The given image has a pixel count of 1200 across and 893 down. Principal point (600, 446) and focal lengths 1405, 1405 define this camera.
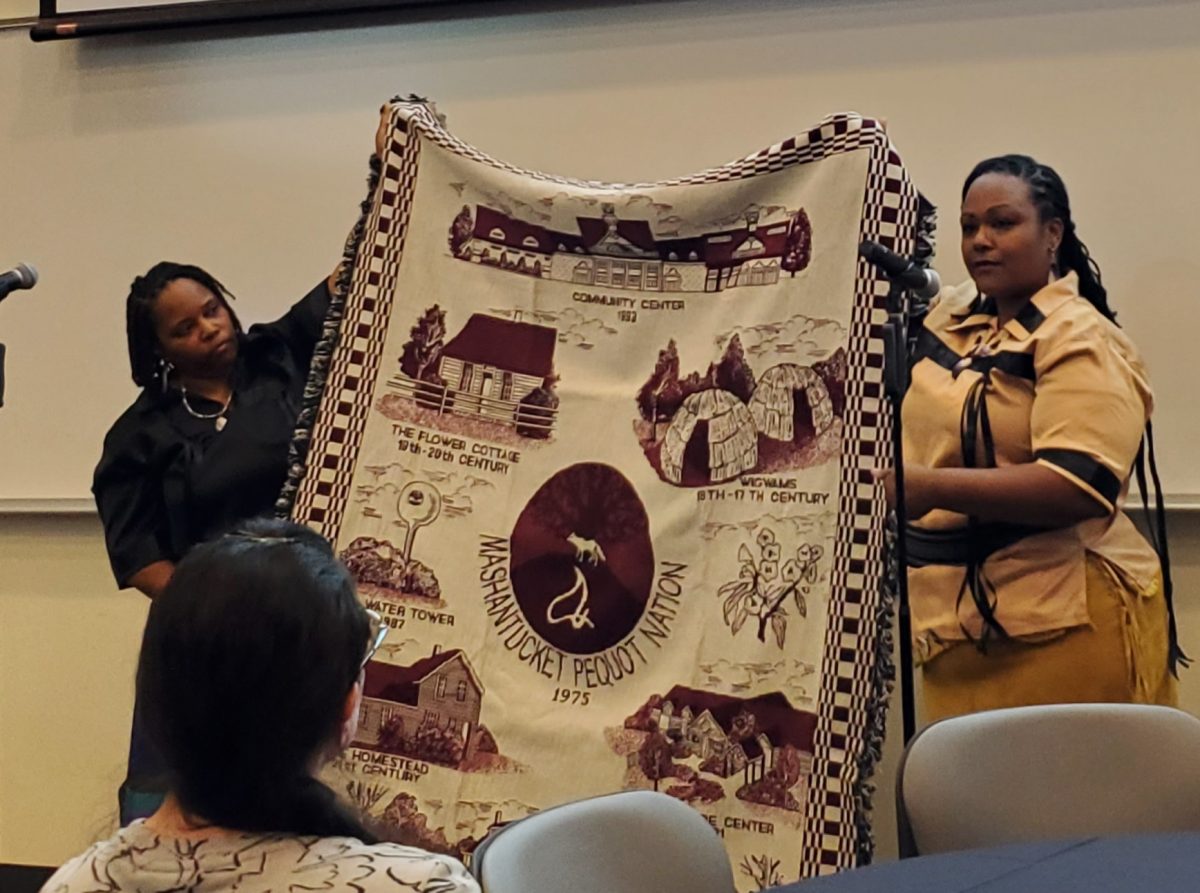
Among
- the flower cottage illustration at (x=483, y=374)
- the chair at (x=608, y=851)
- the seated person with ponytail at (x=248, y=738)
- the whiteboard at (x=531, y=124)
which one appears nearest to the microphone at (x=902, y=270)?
the flower cottage illustration at (x=483, y=374)

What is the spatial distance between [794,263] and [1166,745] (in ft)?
2.87

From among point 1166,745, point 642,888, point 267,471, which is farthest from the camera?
point 267,471

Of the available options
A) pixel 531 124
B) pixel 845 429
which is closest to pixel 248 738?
pixel 845 429

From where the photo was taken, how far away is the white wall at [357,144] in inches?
103

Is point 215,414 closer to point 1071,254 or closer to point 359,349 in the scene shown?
point 359,349

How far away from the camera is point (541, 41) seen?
2.98 m

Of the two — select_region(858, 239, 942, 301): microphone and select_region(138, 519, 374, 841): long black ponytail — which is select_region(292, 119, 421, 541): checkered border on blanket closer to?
select_region(858, 239, 942, 301): microphone

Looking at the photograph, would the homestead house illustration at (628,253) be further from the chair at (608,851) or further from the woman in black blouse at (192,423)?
the chair at (608,851)

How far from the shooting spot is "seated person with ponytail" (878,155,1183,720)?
6.62 ft

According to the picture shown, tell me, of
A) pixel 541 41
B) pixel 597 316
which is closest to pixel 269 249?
pixel 541 41

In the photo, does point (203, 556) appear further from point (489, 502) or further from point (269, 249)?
point (269, 249)

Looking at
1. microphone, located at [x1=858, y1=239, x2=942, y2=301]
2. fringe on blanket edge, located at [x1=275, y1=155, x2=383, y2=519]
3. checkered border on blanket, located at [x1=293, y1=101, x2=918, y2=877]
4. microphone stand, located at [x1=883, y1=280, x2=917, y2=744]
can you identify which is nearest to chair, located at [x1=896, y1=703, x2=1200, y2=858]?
microphone stand, located at [x1=883, y1=280, x2=917, y2=744]

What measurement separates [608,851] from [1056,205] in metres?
1.34

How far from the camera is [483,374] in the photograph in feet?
7.49
